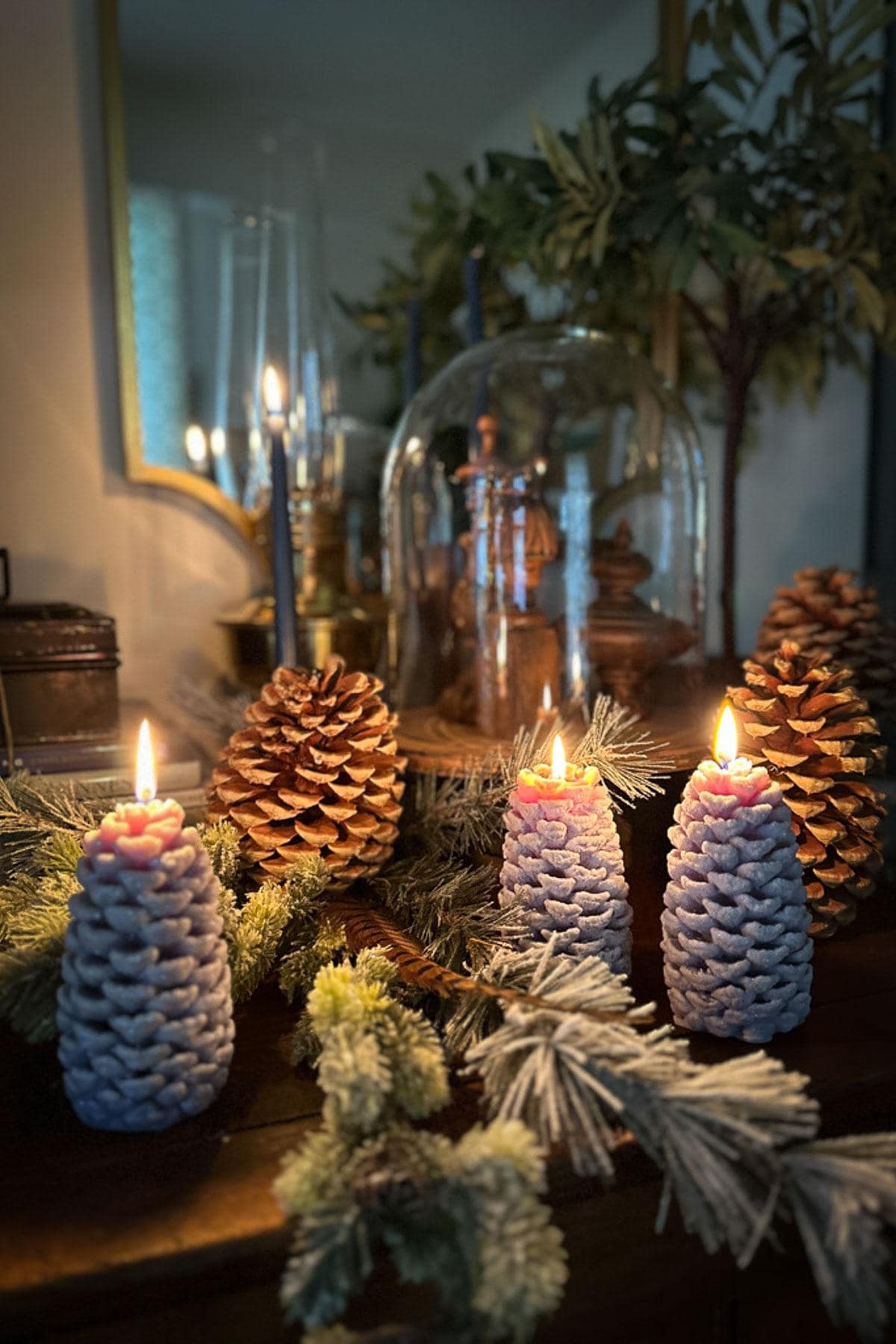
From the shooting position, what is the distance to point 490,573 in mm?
783

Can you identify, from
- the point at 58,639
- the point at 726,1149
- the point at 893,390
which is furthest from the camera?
the point at 893,390

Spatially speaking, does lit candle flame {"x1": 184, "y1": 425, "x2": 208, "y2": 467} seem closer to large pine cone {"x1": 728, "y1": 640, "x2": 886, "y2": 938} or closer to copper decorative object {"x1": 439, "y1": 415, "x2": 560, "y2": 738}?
copper decorative object {"x1": 439, "y1": 415, "x2": 560, "y2": 738}

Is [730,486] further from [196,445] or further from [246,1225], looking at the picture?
[246,1225]

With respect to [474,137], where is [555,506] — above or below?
below

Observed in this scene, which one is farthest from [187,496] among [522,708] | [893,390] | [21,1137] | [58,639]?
[893,390]

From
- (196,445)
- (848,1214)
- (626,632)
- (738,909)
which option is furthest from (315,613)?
(848,1214)

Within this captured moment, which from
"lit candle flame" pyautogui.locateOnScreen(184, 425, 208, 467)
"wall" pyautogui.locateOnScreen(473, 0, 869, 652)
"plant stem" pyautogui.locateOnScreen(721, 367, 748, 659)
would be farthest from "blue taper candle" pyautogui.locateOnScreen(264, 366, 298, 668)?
"wall" pyautogui.locateOnScreen(473, 0, 869, 652)

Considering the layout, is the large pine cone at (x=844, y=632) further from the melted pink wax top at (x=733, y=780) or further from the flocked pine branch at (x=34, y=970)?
the flocked pine branch at (x=34, y=970)

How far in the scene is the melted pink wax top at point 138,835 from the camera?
17.4 inches

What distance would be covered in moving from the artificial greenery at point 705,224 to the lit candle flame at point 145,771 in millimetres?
589

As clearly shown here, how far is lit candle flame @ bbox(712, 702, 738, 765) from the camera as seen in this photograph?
1.72 ft

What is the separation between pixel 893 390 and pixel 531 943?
1.05 meters

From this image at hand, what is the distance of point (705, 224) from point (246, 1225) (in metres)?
0.80

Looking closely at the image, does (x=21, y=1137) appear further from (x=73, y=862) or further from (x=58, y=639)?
(x=58, y=639)
